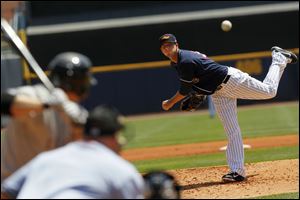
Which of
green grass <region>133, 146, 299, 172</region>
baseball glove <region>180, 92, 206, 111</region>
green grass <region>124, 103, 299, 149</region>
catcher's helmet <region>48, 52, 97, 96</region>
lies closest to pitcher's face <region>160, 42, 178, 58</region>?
baseball glove <region>180, 92, 206, 111</region>

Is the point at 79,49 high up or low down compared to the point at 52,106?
down

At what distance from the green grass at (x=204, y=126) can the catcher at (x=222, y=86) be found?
6.27 meters

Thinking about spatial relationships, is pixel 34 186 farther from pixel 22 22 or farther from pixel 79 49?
pixel 79 49

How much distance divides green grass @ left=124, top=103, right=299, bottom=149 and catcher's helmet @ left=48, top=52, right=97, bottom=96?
32.6 ft

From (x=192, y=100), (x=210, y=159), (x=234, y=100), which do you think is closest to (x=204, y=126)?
(x=210, y=159)

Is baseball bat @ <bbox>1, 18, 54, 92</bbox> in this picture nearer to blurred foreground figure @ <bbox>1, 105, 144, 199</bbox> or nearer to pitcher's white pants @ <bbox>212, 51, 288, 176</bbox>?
blurred foreground figure @ <bbox>1, 105, 144, 199</bbox>

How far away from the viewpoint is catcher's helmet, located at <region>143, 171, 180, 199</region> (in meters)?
3.75

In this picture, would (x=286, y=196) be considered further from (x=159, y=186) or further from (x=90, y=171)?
(x=90, y=171)

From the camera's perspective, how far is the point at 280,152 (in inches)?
450

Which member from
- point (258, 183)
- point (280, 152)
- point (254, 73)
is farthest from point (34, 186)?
point (254, 73)

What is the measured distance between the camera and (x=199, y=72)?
7723 mm

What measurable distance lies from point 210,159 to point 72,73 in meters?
7.34

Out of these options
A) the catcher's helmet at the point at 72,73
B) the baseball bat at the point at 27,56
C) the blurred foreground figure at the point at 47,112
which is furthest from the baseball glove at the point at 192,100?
the catcher's helmet at the point at 72,73

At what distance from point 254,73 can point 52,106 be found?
21.4m
